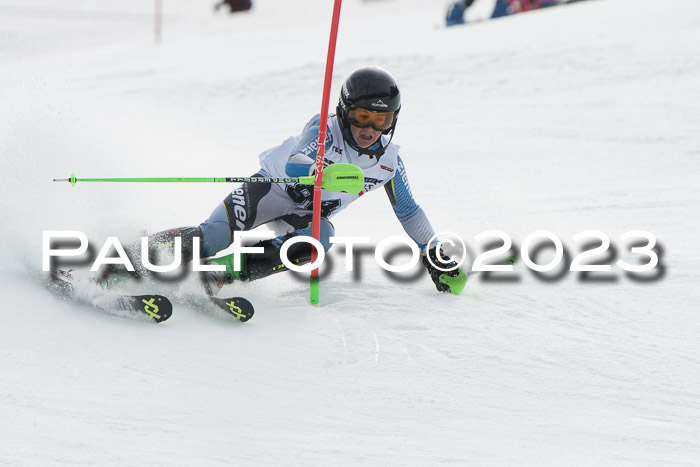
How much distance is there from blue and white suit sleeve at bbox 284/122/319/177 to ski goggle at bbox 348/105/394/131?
0.19 metres

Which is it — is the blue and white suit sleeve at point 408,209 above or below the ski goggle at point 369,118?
below

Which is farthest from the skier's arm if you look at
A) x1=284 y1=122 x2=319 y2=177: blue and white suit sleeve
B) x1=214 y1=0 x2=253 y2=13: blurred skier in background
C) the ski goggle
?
x1=214 y1=0 x2=253 y2=13: blurred skier in background

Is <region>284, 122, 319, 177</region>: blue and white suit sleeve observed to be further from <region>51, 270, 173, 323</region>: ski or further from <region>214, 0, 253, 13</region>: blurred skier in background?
<region>214, 0, 253, 13</region>: blurred skier in background

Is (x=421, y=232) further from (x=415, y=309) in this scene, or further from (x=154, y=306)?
(x=154, y=306)

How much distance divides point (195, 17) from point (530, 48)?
1299 cm

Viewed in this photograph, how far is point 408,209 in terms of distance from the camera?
4.26 m

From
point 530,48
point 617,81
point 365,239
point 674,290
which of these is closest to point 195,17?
point 530,48

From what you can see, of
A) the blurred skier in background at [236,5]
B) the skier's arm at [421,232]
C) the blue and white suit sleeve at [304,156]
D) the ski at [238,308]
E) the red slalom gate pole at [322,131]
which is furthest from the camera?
the blurred skier in background at [236,5]

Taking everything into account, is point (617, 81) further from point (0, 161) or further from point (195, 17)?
point (195, 17)

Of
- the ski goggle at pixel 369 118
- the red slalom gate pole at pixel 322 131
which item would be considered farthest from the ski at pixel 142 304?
the ski goggle at pixel 369 118

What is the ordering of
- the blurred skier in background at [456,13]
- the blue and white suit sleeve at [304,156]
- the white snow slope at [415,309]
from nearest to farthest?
the white snow slope at [415,309] < the blue and white suit sleeve at [304,156] < the blurred skier in background at [456,13]

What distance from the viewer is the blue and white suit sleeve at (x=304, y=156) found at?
3.69 meters

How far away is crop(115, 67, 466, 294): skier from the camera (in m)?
3.72

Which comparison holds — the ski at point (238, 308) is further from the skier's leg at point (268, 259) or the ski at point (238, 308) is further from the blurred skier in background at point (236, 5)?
the blurred skier in background at point (236, 5)
